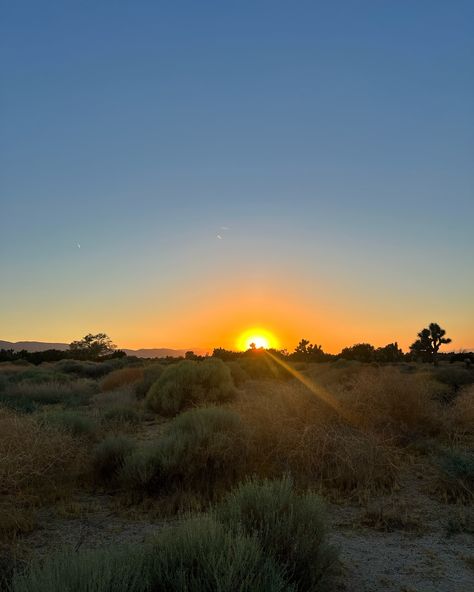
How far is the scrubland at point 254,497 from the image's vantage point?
3344mm

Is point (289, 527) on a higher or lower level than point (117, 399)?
lower

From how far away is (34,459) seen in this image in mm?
7199

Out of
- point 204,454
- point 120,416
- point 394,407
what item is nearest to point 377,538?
point 204,454

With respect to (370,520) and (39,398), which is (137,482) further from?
(39,398)

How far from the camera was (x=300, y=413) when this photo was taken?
905 centimetres

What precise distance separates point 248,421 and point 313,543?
4950mm

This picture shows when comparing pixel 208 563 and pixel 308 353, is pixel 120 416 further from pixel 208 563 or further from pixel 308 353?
pixel 308 353

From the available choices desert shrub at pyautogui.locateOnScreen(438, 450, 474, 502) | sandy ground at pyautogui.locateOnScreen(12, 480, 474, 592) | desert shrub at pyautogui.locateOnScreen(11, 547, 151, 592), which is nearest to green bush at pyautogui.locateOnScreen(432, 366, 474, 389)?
desert shrub at pyautogui.locateOnScreen(438, 450, 474, 502)

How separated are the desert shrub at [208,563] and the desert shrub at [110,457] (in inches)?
171

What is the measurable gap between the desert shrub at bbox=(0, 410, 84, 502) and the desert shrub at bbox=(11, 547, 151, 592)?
4.01 metres

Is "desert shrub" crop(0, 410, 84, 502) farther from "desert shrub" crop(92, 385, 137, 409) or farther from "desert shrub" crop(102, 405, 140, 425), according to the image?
"desert shrub" crop(92, 385, 137, 409)

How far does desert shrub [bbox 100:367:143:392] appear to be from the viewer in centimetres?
2231

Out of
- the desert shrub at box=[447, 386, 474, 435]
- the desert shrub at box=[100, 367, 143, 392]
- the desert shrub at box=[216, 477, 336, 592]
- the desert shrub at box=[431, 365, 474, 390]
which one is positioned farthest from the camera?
the desert shrub at box=[100, 367, 143, 392]

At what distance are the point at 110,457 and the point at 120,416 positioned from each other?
5.21 m
